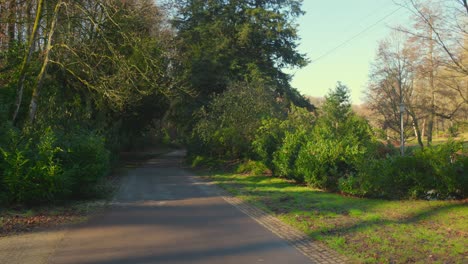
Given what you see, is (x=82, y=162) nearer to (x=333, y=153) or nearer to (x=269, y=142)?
(x=333, y=153)

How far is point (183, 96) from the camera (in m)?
30.8

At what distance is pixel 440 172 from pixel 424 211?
57.3 inches

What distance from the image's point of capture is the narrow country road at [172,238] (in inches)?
259

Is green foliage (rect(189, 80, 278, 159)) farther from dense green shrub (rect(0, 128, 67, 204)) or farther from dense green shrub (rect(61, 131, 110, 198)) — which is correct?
dense green shrub (rect(0, 128, 67, 204))

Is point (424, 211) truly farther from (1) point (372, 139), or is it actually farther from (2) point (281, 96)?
(2) point (281, 96)

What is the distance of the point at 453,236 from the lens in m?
7.73

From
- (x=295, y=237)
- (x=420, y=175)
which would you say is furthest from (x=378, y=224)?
(x=420, y=175)

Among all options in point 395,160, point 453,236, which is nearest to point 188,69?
point 395,160

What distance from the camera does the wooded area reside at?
11.7 metres

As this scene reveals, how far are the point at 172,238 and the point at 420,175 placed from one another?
719 cm

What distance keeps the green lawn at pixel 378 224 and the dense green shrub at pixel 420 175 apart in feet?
1.34

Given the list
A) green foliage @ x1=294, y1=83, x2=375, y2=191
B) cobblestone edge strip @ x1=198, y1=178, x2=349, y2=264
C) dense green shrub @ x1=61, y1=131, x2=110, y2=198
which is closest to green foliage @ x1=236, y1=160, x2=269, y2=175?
green foliage @ x1=294, y1=83, x2=375, y2=191

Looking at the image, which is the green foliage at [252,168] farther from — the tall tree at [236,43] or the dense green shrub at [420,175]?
the dense green shrub at [420,175]

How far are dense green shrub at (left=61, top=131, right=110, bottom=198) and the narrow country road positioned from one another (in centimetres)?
98
